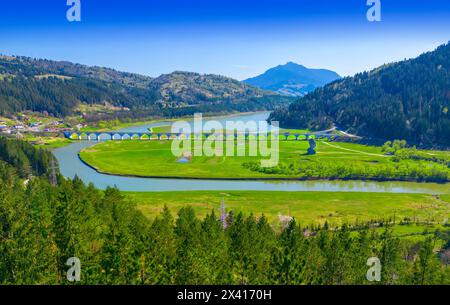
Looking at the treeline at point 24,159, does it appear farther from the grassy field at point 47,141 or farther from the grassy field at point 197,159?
the grassy field at point 47,141

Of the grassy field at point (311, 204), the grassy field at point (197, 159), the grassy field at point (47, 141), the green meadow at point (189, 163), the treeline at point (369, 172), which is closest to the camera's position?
the grassy field at point (311, 204)

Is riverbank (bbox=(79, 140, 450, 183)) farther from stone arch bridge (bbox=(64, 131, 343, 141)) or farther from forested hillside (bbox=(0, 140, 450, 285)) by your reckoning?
forested hillside (bbox=(0, 140, 450, 285))

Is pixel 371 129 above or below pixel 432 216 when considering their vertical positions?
above

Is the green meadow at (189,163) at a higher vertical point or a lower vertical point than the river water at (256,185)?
higher

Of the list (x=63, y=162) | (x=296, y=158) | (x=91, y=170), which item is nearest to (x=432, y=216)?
(x=296, y=158)

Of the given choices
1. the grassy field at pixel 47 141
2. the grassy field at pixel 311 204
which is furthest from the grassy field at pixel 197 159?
the grassy field at pixel 311 204
